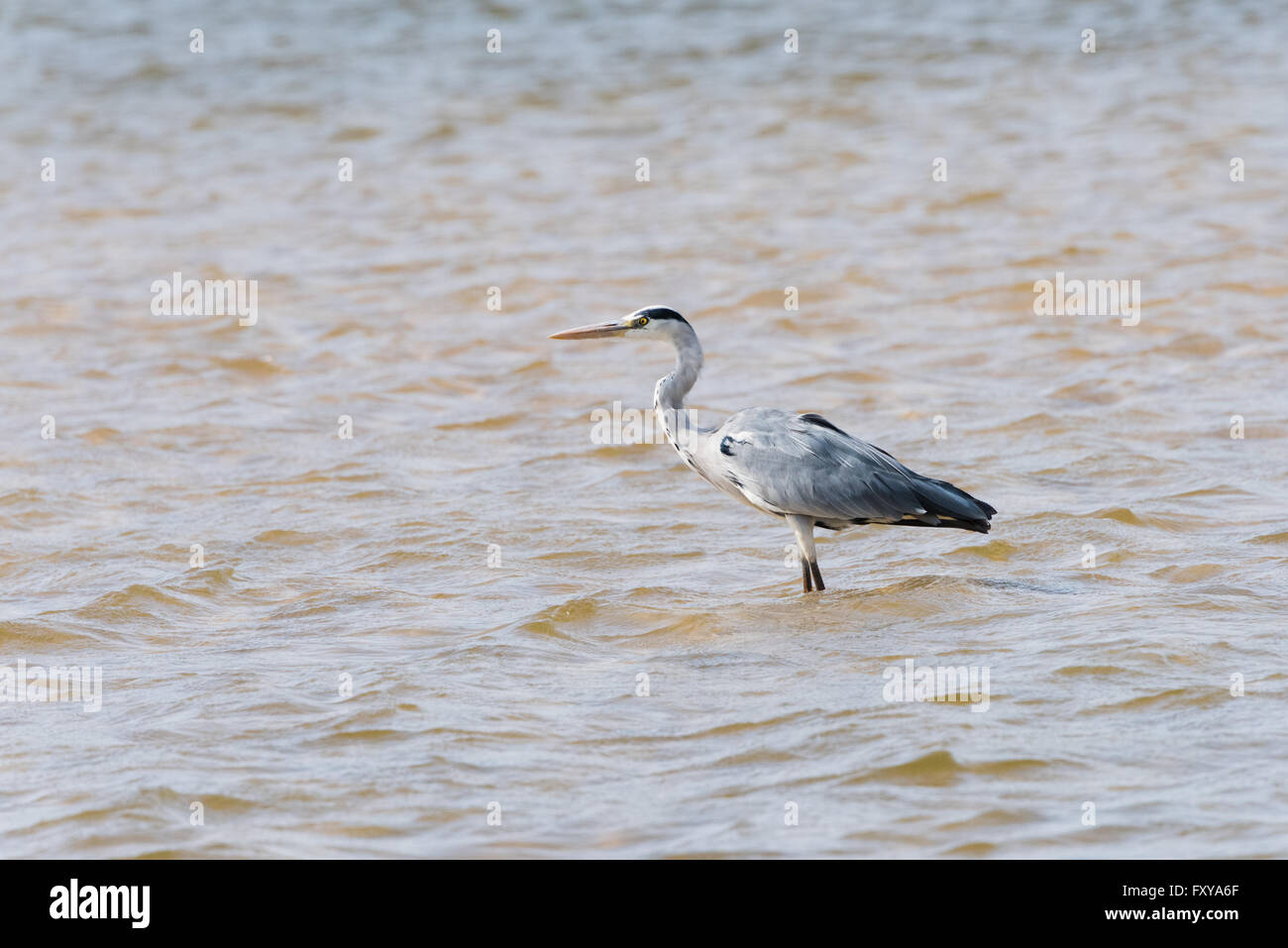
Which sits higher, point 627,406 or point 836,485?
point 627,406

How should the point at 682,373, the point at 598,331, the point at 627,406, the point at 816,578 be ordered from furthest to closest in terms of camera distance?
1. the point at 627,406
2. the point at 598,331
3. the point at 682,373
4. the point at 816,578

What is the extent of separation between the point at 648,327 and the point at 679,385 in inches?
17.1

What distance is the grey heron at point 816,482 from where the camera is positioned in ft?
32.2

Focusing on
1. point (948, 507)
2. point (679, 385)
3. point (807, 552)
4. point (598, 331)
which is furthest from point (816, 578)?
point (598, 331)

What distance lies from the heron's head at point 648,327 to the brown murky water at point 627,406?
3.98 feet

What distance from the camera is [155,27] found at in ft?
91.2

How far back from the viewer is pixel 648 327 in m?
10.8

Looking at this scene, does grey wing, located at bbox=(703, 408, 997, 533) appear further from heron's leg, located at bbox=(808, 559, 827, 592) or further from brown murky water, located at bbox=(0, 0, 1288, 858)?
brown murky water, located at bbox=(0, 0, 1288, 858)

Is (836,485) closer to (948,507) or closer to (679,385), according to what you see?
(948,507)

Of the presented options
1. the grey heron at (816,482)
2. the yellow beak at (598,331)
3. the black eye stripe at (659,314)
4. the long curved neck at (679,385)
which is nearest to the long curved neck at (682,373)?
the long curved neck at (679,385)

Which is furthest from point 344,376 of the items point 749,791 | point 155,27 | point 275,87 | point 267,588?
point 155,27
